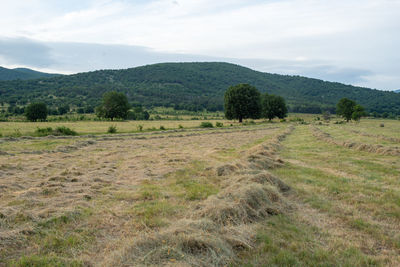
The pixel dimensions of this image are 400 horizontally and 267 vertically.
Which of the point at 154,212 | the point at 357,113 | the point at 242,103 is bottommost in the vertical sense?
the point at 154,212

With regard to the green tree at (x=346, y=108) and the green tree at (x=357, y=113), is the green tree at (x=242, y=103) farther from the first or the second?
the green tree at (x=346, y=108)

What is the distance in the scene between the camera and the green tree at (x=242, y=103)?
61719mm

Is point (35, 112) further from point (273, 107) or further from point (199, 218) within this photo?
point (199, 218)

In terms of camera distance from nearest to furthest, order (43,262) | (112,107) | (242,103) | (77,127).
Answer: (43,262) → (77,127) → (242,103) → (112,107)

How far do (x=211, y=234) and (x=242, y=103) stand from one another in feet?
193

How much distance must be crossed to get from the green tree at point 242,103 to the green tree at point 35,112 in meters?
44.7

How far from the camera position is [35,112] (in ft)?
195

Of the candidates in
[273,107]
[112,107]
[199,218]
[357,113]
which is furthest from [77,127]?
[357,113]

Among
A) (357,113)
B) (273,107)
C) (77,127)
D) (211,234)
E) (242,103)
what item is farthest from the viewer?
(273,107)

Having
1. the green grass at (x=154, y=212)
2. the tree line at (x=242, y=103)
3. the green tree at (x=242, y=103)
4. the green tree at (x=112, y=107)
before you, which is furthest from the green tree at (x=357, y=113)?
the green grass at (x=154, y=212)

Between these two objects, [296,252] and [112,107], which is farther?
[112,107]

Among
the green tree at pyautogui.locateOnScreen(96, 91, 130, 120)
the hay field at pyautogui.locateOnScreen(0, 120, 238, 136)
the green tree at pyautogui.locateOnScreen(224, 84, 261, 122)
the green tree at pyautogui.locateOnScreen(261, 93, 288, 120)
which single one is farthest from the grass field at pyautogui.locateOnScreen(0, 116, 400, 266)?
the green tree at pyautogui.locateOnScreen(261, 93, 288, 120)

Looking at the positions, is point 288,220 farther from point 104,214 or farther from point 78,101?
point 78,101

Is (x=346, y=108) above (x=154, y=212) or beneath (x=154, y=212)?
above
